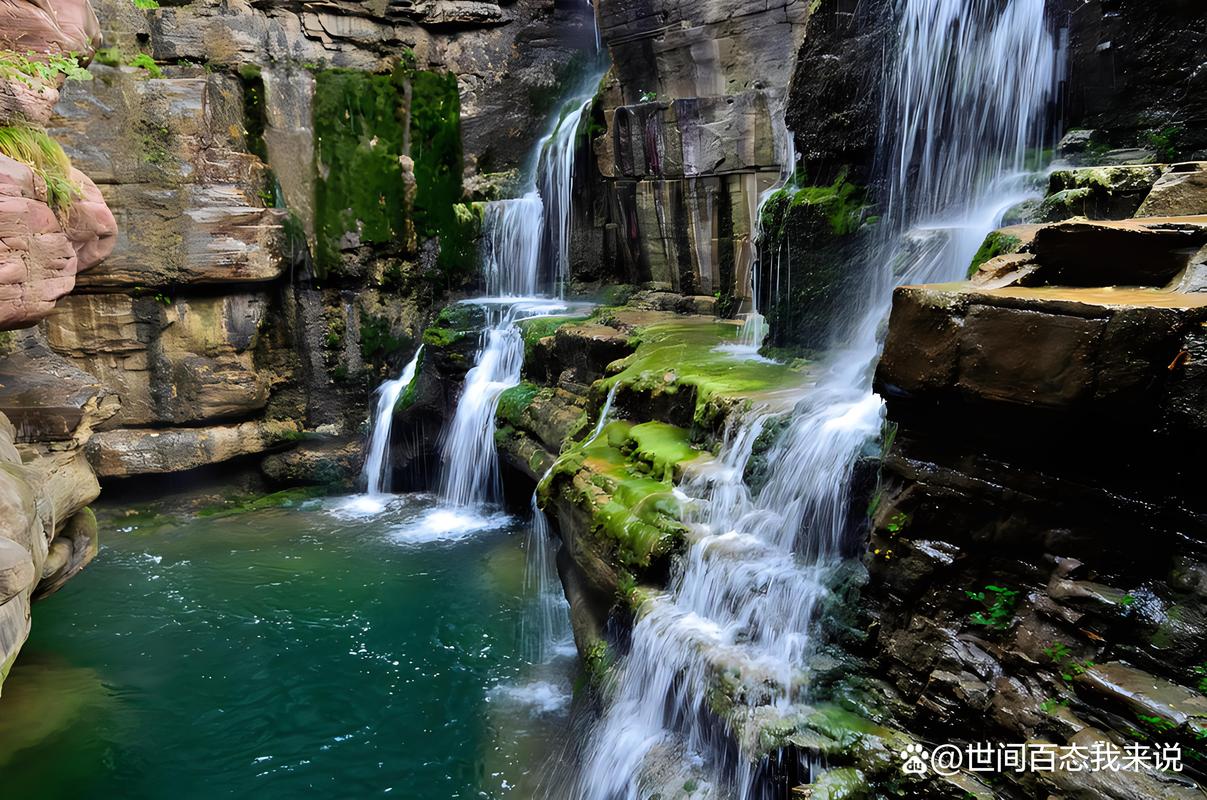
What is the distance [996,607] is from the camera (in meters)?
3.71

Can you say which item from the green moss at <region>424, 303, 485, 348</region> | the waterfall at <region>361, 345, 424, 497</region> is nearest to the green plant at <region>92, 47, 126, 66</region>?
the green moss at <region>424, 303, 485, 348</region>

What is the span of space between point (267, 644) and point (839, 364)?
251 inches

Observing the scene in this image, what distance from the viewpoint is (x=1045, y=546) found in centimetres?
361

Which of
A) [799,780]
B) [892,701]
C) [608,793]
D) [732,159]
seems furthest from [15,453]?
[732,159]

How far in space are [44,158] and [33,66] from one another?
72 cm

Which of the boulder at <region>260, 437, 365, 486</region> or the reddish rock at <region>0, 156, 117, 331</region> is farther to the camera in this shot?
the boulder at <region>260, 437, 365, 486</region>

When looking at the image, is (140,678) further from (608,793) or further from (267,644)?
(608,793)

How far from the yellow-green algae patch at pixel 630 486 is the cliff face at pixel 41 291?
13.0 feet

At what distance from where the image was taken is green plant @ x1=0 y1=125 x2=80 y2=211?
6.05 m

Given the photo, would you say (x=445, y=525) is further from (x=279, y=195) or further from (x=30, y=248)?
(x=279, y=195)

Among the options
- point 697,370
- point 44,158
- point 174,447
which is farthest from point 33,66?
point 174,447

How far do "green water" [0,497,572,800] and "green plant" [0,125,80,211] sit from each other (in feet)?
14.3

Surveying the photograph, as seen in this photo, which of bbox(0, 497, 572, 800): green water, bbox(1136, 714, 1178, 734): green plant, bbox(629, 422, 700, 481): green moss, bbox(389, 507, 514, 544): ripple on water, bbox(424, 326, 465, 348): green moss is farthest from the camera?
bbox(424, 326, 465, 348): green moss

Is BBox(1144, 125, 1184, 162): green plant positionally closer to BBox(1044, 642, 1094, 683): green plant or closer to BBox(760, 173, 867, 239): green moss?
BBox(760, 173, 867, 239): green moss
